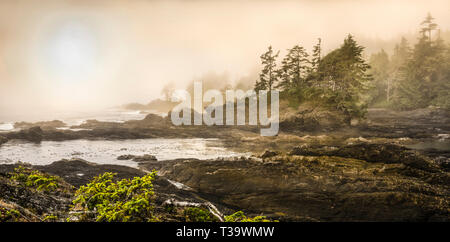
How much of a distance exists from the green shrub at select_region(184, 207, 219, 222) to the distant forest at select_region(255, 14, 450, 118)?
41080 millimetres

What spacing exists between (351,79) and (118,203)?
47711 mm

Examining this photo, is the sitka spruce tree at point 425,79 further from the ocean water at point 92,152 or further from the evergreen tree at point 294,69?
the ocean water at point 92,152

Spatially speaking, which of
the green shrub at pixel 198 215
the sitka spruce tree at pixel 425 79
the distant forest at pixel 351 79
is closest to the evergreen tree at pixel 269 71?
the distant forest at pixel 351 79

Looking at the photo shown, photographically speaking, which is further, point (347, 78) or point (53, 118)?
point (53, 118)

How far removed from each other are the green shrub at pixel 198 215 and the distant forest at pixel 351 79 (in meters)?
41.1

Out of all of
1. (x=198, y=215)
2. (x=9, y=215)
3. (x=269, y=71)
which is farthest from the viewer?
(x=269, y=71)

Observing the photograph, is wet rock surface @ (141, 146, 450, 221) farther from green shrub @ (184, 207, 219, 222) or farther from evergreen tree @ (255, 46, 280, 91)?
evergreen tree @ (255, 46, 280, 91)

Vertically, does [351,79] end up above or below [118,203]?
above

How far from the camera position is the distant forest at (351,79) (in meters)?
42.9

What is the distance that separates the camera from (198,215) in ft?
18.0

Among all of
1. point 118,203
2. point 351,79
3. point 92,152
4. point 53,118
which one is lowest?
point 92,152

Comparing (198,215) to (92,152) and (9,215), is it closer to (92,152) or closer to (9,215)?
(9,215)

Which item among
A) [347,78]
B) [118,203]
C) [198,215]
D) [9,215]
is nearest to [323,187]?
[198,215]
